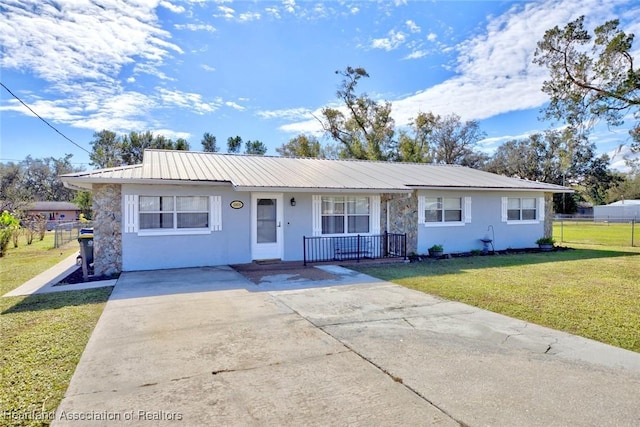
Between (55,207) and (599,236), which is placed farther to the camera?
(55,207)

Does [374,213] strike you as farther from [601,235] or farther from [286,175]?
[601,235]

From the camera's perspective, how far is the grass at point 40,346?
3.29 meters

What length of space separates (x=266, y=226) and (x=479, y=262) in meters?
6.97

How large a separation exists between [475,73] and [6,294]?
20979mm

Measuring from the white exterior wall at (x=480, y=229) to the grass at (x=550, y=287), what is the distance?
1163mm

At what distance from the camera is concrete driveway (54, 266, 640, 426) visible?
3.12m

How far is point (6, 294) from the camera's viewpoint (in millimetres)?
7898

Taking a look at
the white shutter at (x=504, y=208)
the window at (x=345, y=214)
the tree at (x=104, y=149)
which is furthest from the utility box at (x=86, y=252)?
the tree at (x=104, y=149)

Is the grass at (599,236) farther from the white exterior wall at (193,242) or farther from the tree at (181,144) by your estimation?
the tree at (181,144)

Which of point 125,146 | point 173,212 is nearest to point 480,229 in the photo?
point 173,212

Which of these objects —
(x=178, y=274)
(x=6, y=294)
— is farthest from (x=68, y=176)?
(x=178, y=274)

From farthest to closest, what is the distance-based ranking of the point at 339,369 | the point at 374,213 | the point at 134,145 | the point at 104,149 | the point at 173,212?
→ the point at 104,149 < the point at 134,145 < the point at 374,213 < the point at 173,212 < the point at 339,369

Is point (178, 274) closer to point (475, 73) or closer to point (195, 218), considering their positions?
point (195, 218)

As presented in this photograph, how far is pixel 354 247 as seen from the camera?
12680 mm
